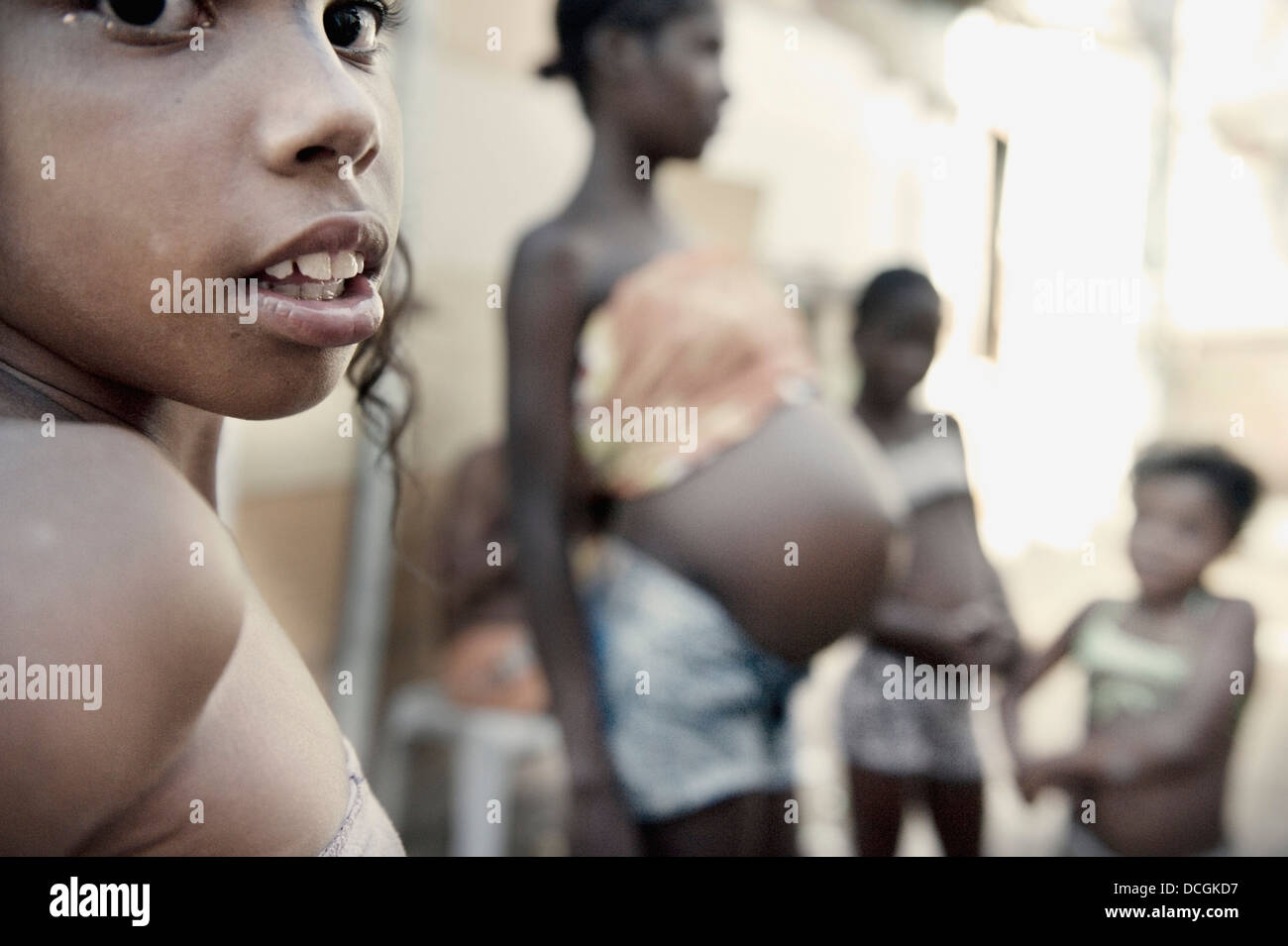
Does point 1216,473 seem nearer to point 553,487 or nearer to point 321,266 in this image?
point 553,487

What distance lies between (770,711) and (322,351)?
1.09 meters

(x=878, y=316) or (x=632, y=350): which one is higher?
(x=878, y=316)

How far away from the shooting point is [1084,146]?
5738mm

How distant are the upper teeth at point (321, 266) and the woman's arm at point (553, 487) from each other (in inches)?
38.8

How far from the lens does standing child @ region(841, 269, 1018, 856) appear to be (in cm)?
222

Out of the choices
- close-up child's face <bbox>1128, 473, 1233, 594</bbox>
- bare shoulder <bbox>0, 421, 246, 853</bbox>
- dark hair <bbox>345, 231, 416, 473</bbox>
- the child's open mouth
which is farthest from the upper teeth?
close-up child's face <bbox>1128, 473, 1233, 594</bbox>

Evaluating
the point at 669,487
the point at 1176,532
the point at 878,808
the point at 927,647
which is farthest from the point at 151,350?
the point at 1176,532

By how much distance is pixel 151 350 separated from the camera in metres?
0.65

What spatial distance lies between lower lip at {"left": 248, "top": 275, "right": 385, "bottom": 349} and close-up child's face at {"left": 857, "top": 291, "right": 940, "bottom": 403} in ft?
6.24

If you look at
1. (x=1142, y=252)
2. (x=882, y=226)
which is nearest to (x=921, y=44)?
(x=882, y=226)

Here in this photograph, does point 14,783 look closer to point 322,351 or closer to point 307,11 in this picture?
point 322,351

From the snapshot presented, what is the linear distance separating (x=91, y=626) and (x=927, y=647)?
1868mm

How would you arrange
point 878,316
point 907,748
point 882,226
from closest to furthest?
point 907,748 < point 878,316 < point 882,226
